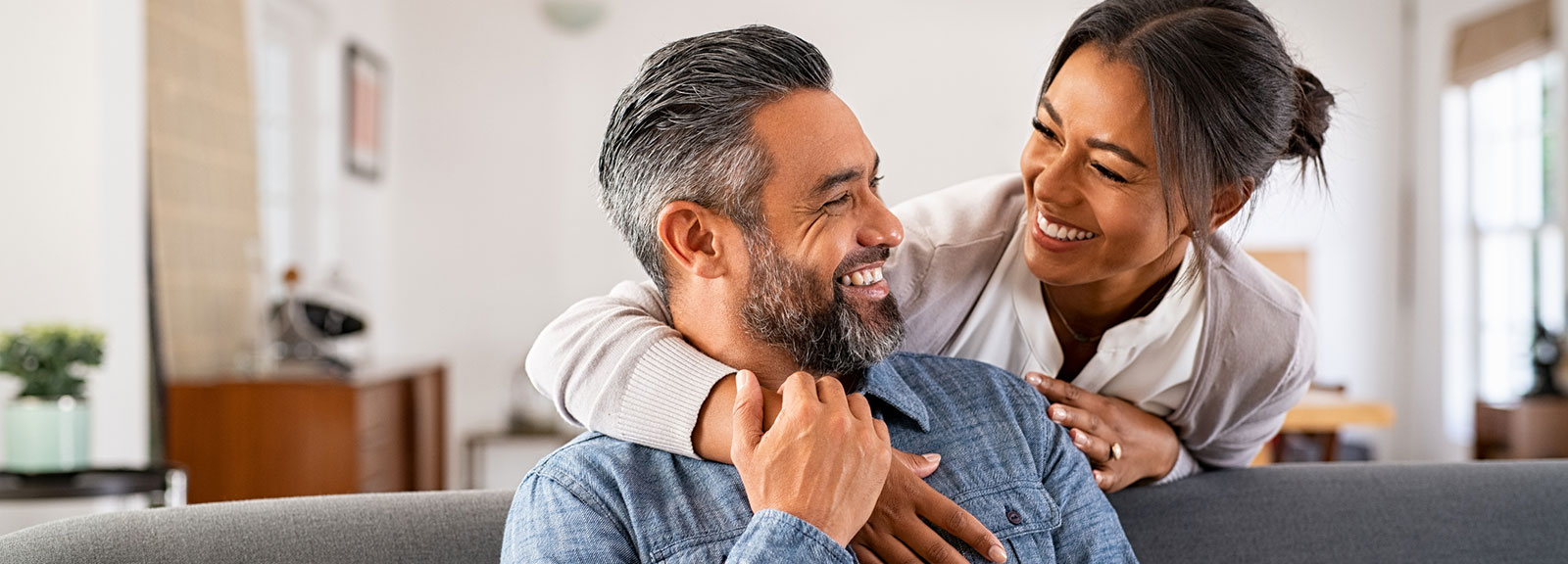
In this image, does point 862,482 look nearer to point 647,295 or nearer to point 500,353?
point 647,295

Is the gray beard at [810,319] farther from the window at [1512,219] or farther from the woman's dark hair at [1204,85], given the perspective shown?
the window at [1512,219]

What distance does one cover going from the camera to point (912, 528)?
1.25 metres

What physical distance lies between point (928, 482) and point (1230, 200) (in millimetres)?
514

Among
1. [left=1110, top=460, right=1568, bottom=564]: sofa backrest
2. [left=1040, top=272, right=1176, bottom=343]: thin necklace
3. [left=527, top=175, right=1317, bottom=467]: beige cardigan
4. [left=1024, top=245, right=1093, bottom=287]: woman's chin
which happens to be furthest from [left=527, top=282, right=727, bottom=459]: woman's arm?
[left=1110, top=460, right=1568, bottom=564]: sofa backrest

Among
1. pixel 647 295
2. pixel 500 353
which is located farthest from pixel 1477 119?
pixel 647 295

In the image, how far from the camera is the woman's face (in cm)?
141

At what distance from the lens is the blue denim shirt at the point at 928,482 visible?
1.21 meters

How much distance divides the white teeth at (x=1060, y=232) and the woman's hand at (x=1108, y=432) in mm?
184

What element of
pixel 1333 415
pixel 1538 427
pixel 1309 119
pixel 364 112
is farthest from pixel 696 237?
pixel 1538 427

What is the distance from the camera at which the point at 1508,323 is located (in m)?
6.25

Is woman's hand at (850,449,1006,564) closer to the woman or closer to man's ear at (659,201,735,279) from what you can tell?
the woman

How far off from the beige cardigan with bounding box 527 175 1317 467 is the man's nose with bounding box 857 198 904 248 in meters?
0.20

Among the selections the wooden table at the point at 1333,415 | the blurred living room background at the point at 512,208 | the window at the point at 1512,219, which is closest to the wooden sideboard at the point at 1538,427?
the blurred living room background at the point at 512,208

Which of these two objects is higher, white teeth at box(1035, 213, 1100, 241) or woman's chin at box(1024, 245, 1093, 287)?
white teeth at box(1035, 213, 1100, 241)
